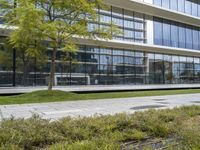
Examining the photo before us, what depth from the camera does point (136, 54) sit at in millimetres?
35438

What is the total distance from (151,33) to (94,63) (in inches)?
365

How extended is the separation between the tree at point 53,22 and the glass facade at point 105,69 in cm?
373

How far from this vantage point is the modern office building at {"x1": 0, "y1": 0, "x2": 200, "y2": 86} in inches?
1042

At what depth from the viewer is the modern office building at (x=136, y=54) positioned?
2647cm

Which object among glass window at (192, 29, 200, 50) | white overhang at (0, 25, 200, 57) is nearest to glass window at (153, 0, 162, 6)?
white overhang at (0, 25, 200, 57)

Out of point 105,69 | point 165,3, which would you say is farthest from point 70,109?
point 165,3

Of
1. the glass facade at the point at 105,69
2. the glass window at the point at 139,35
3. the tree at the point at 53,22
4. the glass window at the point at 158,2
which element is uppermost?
the glass window at the point at 158,2

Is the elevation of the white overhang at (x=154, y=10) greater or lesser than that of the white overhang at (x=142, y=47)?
greater

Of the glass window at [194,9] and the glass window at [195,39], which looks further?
the glass window at [195,39]

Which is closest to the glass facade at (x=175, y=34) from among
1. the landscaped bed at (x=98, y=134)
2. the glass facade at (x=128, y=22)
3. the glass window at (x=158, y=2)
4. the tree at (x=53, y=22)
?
the glass facade at (x=128, y=22)

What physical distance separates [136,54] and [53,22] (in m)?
19.6

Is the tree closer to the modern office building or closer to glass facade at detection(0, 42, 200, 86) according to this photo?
glass facade at detection(0, 42, 200, 86)

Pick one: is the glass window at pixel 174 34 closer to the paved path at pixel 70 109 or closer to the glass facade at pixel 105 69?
the glass facade at pixel 105 69

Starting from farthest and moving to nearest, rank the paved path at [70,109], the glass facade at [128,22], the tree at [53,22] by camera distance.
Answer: the glass facade at [128,22] < the tree at [53,22] < the paved path at [70,109]
